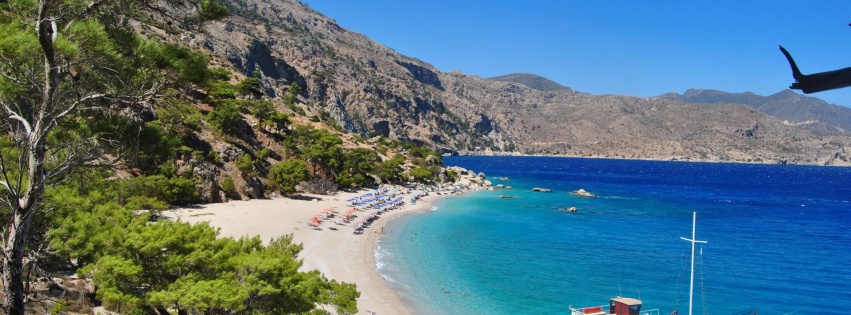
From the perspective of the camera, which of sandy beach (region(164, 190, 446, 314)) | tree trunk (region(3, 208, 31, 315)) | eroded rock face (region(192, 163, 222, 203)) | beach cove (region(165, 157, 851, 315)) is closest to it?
tree trunk (region(3, 208, 31, 315))

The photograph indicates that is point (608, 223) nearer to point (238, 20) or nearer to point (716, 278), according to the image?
point (716, 278)

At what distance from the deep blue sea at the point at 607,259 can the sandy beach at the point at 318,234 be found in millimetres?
1059

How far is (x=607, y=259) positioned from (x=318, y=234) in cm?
1750

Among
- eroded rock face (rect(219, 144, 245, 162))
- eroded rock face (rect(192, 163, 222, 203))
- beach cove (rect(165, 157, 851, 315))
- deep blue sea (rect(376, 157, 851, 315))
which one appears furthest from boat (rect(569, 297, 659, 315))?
eroded rock face (rect(219, 144, 245, 162))

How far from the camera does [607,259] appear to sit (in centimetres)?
3167

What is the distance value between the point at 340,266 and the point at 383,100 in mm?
151956

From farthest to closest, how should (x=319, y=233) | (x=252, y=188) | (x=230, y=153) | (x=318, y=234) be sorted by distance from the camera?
(x=230, y=153), (x=252, y=188), (x=319, y=233), (x=318, y=234)

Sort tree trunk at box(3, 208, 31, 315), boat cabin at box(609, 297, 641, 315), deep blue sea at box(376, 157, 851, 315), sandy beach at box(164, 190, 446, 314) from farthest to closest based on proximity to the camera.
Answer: deep blue sea at box(376, 157, 851, 315) → sandy beach at box(164, 190, 446, 314) → boat cabin at box(609, 297, 641, 315) → tree trunk at box(3, 208, 31, 315)

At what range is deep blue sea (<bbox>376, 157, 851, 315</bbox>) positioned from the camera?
23219 mm

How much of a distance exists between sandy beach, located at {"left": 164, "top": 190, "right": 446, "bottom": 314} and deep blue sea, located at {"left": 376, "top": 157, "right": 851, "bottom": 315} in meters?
1.06

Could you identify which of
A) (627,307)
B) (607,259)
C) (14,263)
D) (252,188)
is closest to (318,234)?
(252,188)

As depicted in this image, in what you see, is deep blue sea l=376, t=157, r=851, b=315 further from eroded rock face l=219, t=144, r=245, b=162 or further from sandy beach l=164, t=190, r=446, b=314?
eroded rock face l=219, t=144, r=245, b=162

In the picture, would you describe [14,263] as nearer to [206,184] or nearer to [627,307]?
[627,307]

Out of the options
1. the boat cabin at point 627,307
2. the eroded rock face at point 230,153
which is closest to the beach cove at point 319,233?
the eroded rock face at point 230,153
